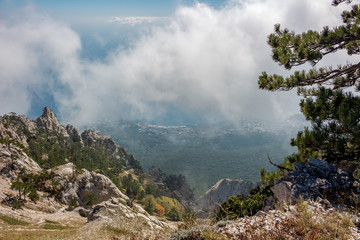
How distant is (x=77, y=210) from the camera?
47094 mm

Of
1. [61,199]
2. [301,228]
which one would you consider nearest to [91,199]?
[61,199]

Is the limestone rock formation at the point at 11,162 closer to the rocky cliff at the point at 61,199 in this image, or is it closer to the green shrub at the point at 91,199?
the rocky cliff at the point at 61,199

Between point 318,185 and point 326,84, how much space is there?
7544mm

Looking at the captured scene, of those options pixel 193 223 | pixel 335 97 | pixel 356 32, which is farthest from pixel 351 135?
pixel 193 223

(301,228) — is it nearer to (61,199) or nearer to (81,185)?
(61,199)

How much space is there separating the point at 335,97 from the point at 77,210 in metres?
53.8

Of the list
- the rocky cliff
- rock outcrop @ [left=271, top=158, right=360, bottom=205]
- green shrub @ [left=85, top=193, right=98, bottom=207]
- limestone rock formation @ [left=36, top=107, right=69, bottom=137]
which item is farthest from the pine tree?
limestone rock formation @ [left=36, top=107, right=69, bottom=137]

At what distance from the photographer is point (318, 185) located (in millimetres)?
12125

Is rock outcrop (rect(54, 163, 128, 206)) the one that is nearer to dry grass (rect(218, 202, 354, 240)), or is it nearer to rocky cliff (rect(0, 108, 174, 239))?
rocky cliff (rect(0, 108, 174, 239))

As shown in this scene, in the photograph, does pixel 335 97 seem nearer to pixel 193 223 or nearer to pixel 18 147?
pixel 193 223

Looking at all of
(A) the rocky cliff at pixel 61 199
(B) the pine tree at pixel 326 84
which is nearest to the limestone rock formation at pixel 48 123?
(A) the rocky cliff at pixel 61 199

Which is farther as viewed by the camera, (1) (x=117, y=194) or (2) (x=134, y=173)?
(2) (x=134, y=173)

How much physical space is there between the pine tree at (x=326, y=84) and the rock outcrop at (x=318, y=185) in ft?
5.31

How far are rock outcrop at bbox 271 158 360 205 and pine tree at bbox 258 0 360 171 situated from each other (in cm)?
162
